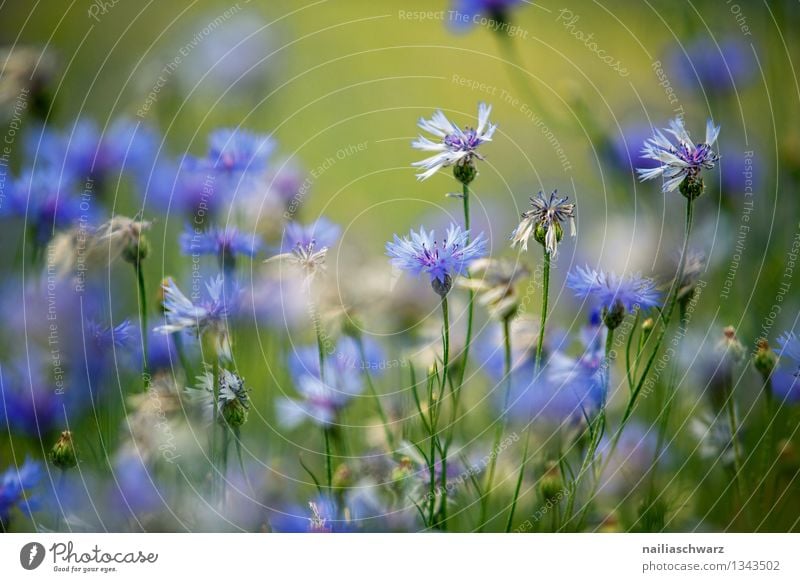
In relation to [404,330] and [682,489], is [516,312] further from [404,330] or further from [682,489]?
[682,489]

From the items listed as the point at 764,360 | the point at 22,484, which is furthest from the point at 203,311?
the point at 764,360

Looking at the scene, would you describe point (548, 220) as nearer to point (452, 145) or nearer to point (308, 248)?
point (452, 145)

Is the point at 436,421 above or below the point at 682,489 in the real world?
above

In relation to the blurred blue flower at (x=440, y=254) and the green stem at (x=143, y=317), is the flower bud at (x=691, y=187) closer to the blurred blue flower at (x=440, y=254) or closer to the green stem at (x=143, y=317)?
the blurred blue flower at (x=440, y=254)

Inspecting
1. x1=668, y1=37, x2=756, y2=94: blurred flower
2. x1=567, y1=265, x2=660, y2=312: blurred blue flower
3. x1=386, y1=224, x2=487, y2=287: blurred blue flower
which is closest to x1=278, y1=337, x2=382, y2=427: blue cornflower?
x1=386, y1=224, x2=487, y2=287: blurred blue flower
